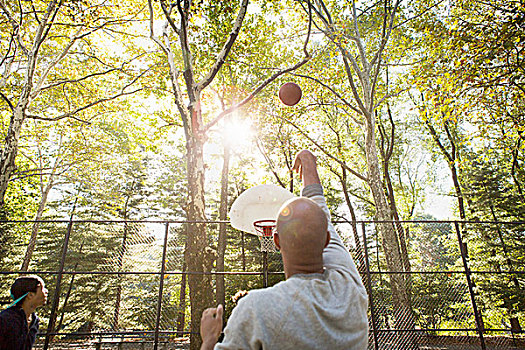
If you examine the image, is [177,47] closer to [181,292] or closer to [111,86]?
[111,86]

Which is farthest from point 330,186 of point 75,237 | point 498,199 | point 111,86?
point 75,237

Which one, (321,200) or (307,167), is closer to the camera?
(321,200)

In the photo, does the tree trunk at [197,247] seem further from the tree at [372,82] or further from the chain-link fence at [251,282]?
the tree at [372,82]

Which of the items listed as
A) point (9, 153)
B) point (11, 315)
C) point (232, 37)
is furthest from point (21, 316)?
point (232, 37)

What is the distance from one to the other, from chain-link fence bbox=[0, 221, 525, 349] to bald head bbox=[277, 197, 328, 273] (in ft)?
11.5

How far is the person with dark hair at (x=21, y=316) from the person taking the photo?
2752 mm

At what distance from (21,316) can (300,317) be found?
3407 millimetres

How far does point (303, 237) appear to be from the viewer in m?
0.99

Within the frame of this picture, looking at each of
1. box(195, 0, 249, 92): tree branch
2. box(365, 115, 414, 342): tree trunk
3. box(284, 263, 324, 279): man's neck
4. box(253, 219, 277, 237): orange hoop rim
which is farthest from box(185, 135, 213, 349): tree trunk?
box(365, 115, 414, 342): tree trunk

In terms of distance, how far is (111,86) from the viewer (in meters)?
12.5

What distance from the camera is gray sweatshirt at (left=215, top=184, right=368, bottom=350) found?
88 centimetres

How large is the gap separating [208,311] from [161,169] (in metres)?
18.9

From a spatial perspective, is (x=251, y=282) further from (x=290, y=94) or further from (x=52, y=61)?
(x=290, y=94)

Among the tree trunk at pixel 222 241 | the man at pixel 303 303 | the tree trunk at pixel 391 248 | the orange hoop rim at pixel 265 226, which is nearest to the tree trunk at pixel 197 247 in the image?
the orange hoop rim at pixel 265 226
